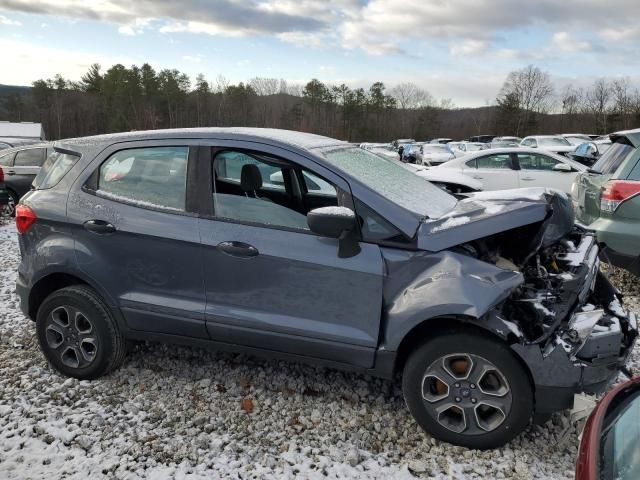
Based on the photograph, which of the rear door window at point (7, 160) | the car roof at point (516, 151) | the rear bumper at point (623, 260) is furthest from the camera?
the rear door window at point (7, 160)

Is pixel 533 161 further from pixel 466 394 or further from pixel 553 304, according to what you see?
pixel 466 394

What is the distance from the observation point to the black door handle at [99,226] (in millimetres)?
3199

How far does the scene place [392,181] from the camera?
3307mm

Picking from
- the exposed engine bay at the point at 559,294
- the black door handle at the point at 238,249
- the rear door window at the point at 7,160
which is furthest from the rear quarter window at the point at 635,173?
the rear door window at the point at 7,160

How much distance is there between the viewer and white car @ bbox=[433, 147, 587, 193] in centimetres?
1029

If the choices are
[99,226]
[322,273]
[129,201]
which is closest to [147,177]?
[129,201]

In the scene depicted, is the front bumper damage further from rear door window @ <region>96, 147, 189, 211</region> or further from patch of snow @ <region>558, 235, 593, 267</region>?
rear door window @ <region>96, 147, 189, 211</region>

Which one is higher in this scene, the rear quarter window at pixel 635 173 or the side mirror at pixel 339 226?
the rear quarter window at pixel 635 173

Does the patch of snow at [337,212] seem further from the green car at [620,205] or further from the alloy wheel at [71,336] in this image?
the green car at [620,205]

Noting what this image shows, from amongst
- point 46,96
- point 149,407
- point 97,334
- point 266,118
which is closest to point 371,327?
point 149,407

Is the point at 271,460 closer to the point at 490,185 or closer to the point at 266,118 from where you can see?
the point at 490,185

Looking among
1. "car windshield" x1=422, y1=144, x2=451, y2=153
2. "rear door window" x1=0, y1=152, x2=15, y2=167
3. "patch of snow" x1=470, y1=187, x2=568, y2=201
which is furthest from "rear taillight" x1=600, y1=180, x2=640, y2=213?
"car windshield" x1=422, y1=144, x2=451, y2=153

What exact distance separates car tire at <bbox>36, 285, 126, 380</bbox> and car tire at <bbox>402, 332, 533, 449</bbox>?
78.8 inches

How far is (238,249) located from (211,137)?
773 mm
